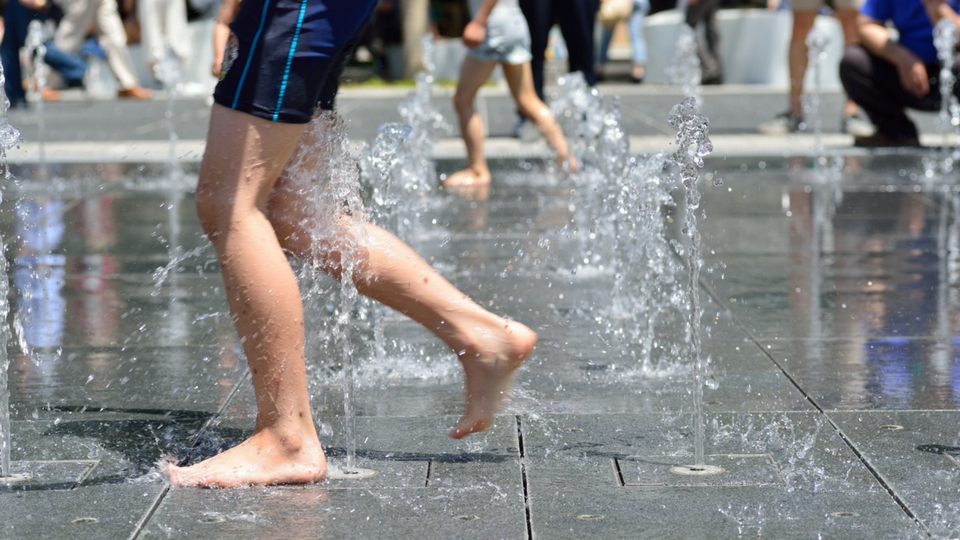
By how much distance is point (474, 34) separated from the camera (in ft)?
25.6

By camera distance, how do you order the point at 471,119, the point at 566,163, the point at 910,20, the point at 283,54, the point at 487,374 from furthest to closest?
the point at 910,20, the point at 566,163, the point at 471,119, the point at 487,374, the point at 283,54

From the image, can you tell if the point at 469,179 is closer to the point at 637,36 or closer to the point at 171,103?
the point at 171,103

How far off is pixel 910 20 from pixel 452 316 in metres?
7.01

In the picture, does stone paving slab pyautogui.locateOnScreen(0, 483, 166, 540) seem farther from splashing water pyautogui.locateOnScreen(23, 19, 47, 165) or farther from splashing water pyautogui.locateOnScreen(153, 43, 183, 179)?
splashing water pyautogui.locateOnScreen(23, 19, 47, 165)

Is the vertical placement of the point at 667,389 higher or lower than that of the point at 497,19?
lower

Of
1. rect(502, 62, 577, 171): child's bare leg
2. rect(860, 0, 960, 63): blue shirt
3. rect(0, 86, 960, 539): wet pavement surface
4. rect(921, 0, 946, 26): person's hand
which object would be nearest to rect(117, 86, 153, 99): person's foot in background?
rect(502, 62, 577, 171): child's bare leg

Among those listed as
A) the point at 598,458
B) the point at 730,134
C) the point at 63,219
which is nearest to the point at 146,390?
the point at 598,458

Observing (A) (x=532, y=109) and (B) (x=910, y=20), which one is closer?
(A) (x=532, y=109)

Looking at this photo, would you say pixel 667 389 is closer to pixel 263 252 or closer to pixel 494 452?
pixel 494 452

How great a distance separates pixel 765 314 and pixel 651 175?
0.77 m

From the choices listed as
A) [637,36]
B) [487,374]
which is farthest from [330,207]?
[637,36]

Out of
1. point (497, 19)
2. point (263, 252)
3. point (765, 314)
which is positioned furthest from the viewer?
point (497, 19)

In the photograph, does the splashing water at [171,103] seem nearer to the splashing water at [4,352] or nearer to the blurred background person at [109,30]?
the blurred background person at [109,30]

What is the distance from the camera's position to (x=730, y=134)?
10992 millimetres
